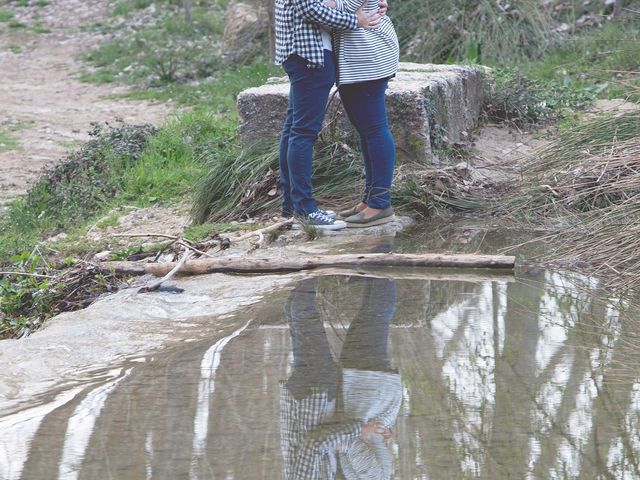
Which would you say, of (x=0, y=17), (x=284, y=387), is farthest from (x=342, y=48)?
(x=0, y=17)

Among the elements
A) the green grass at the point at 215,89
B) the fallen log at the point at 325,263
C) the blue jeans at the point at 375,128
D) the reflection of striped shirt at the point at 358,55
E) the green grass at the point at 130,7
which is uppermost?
the reflection of striped shirt at the point at 358,55

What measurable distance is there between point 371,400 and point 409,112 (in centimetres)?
324

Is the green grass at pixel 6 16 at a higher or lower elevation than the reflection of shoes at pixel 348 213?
lower

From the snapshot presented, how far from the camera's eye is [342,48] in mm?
4793

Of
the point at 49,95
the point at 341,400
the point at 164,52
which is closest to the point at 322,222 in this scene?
the point at 341,400

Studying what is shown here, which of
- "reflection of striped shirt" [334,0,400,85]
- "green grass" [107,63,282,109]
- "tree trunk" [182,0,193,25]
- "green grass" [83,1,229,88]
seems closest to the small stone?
"reflection of striped shirt" [334,0,400,85]

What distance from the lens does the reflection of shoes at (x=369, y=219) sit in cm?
505

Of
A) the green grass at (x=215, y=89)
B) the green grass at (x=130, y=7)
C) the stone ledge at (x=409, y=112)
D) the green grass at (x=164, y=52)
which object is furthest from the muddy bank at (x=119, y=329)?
the green grass at (x=130, y=7)

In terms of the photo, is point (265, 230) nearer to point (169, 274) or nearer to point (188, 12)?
point (169, 274)

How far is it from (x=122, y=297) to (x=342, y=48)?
1652mm

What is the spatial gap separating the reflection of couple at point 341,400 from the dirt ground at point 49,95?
16.6 ft

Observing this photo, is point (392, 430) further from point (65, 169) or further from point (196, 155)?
point (65, 169)

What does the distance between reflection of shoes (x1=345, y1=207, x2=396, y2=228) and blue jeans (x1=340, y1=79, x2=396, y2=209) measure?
0.04m

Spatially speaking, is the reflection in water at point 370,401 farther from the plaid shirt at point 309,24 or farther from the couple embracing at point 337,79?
the plaid shirt at point 309,24
